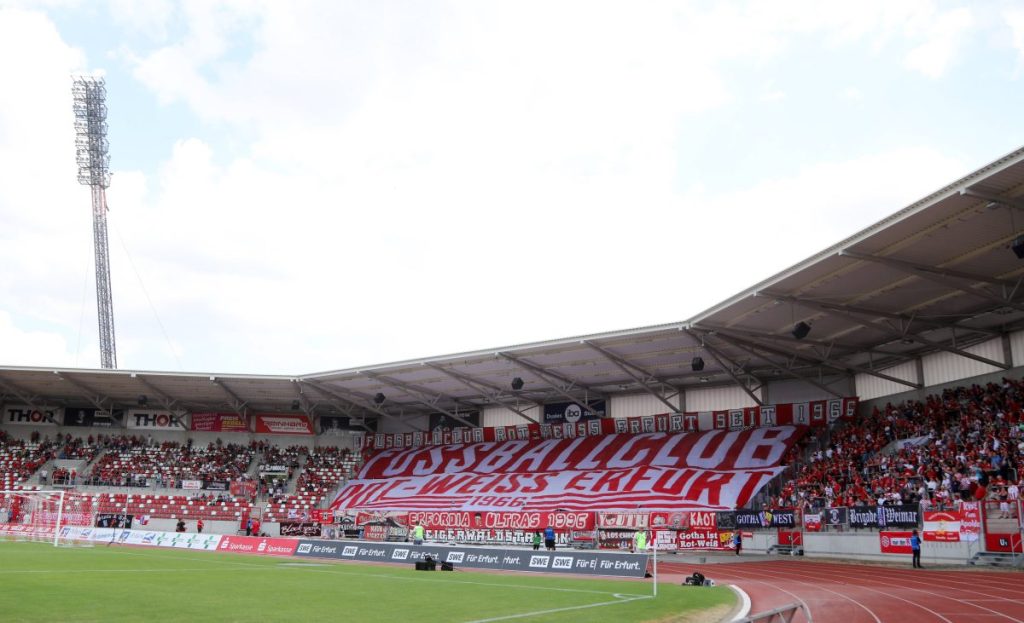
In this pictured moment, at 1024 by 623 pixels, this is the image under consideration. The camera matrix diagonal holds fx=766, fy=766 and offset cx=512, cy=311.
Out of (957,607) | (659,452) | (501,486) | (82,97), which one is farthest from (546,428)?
(82,97)

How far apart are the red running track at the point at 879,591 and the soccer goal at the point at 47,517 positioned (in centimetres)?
2851

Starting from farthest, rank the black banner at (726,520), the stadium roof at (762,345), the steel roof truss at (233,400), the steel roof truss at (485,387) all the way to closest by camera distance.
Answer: the steel roof truss at (233,400) → the steel roof truss at (485,387) → the black banner at (726,520) → the stadium roof at (762,345)

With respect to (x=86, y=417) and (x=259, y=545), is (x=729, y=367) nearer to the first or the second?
(x=259, y=545)

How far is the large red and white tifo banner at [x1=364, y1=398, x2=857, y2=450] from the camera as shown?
41.5 m

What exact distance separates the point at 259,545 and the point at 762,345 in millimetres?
24627

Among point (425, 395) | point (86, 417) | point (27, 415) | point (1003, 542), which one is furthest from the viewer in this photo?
point (86, 417)

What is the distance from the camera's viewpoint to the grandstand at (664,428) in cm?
2692

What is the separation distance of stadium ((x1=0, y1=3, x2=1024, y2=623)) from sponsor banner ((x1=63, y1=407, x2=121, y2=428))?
242 mm

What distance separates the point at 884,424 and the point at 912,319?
7.17m

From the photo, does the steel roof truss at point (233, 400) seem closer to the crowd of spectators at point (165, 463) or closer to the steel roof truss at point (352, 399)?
the crowd of spectators at point (165, 463)

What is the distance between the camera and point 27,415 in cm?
5816

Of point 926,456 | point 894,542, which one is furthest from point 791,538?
point 926,456

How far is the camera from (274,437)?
195 ft

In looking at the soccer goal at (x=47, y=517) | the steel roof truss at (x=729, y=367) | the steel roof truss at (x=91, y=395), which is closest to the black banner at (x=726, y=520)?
the steel roof truss at (x=729, y=367)
